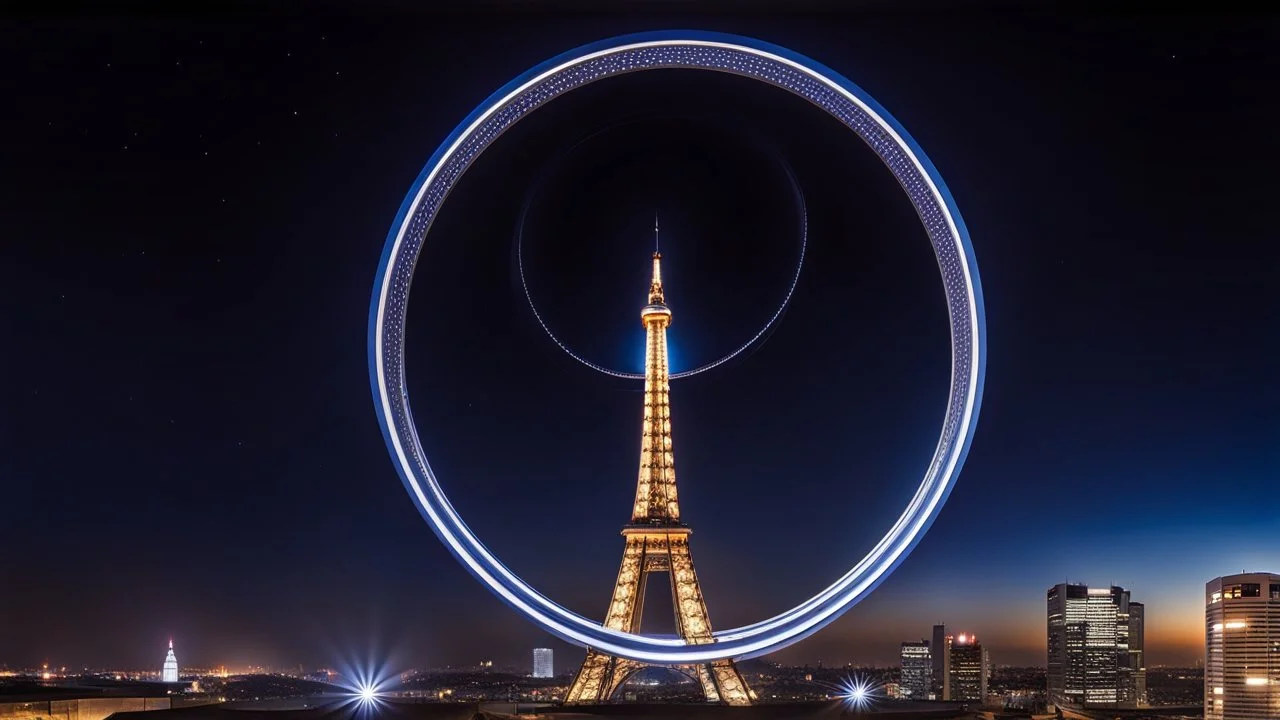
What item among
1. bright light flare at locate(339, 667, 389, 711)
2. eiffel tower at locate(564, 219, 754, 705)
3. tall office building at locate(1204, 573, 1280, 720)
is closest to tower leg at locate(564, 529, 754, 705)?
eiffel tower at locate(564, 219, 754, 705)

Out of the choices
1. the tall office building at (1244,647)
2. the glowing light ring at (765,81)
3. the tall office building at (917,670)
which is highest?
the glowing light ring at (765,81)

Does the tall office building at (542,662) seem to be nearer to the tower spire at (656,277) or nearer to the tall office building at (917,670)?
the tower spire at (656,277)

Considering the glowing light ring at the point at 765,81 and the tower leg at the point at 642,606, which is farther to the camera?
the tower leg at the point at 642,606

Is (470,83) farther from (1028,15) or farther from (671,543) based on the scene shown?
(671,543)

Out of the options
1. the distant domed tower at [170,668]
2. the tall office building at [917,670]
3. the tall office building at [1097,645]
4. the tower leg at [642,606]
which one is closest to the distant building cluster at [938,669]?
the tall office building at [917,670]

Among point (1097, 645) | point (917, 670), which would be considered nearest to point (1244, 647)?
point (917, 670)

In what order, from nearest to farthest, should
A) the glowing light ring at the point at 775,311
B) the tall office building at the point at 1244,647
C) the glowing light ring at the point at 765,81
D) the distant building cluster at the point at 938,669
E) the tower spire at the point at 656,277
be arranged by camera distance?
the glowing light ring at the point at 765,81 → the glowing light ring at the point at 775,311 → the tower spire at the point at 656,277 → the tall office building at the point at 1244,647 → the distant building cluster at the point at 938,669

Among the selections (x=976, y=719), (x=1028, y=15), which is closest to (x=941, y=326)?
(x=1028, y=15)
